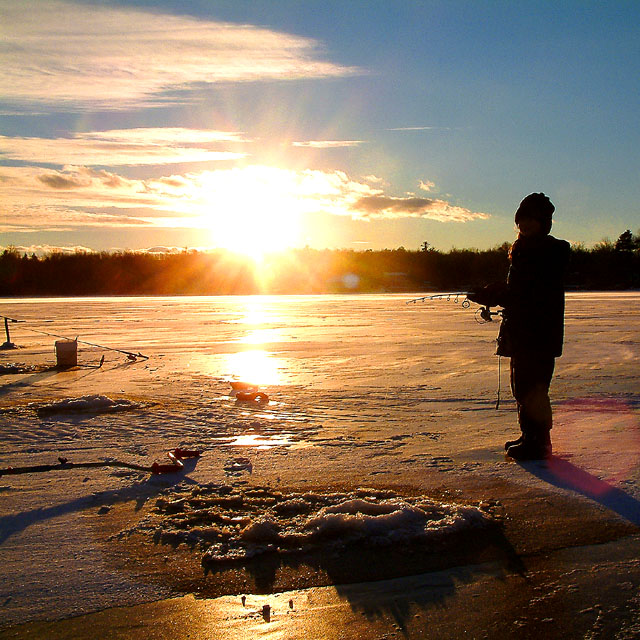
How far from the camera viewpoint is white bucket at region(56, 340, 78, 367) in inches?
360

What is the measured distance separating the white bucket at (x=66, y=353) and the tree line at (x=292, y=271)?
40468mm

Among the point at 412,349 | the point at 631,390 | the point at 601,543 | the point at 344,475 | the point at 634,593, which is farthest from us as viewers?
the point at 412,349

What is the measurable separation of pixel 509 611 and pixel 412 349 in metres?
8.58

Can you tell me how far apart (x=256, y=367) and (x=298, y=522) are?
5699 millimetres

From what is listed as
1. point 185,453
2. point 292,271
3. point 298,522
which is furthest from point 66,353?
point 292,271

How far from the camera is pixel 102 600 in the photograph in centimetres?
255

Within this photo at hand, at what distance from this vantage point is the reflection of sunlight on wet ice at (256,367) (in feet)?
25.8

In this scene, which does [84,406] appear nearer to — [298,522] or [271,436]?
[271,436]

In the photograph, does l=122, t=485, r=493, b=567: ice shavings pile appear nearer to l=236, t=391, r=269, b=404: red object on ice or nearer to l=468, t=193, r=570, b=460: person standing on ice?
l=468, t=193, r=570, b=460: person standing on ice

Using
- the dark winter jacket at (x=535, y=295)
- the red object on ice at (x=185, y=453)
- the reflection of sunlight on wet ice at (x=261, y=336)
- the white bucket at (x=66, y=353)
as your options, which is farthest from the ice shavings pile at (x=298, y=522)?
the reflection of sunlight on wet ice at (x=261, y=336)

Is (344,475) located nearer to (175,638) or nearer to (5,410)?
(175,638)

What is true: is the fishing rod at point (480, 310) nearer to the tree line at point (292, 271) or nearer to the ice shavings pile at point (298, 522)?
the ice shavings pile at point (298, 522)

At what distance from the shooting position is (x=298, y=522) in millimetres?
3273

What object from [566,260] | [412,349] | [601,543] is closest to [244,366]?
[412,349]
